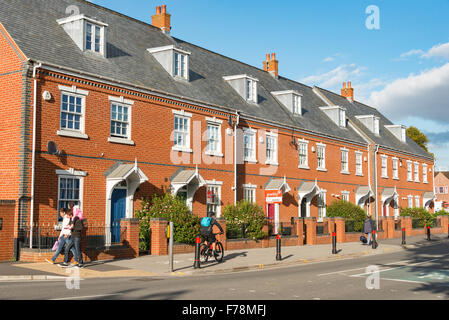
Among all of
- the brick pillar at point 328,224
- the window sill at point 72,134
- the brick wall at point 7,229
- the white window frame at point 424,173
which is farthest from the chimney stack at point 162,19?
the white window frame at point 424,173

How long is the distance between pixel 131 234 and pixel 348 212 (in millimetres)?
18878

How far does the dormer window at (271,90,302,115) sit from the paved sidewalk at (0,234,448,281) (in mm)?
12995

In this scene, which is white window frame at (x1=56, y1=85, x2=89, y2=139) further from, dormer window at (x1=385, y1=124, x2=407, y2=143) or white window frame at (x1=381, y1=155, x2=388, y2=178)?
dormer window at (x1=385, y1=124, x2=407, y2=143)

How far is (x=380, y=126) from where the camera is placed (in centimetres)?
4953

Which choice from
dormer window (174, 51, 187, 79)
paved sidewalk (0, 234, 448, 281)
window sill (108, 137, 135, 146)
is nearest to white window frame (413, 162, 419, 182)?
paved sidewalk (0, 234, 448, 281)

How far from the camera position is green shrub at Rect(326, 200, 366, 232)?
33.0 m

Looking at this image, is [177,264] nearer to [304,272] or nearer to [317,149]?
[304,272]

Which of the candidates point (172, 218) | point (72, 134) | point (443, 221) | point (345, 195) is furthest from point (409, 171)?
point (72, 134)

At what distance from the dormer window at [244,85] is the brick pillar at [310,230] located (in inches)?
320

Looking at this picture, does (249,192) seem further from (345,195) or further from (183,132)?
(345,195)
